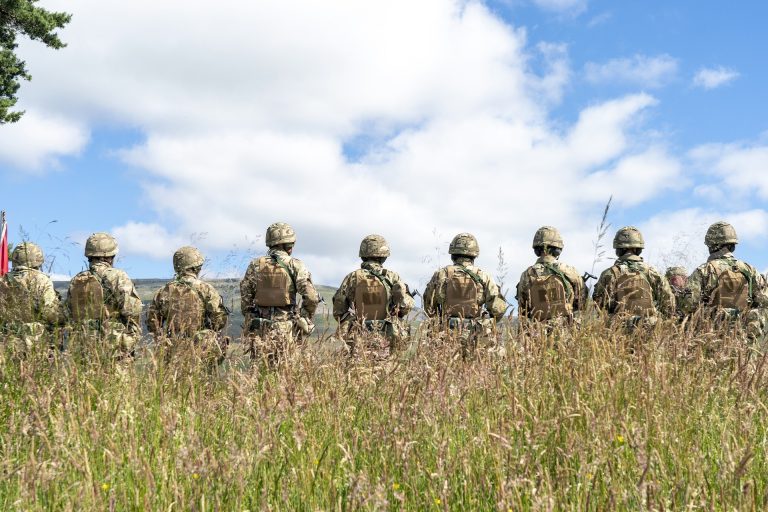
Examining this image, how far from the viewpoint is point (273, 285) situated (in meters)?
9.75

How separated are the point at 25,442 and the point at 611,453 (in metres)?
2.80

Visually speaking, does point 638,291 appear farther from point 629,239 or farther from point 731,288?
point 731,288

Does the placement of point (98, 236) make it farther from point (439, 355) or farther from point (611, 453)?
point (611, 453)

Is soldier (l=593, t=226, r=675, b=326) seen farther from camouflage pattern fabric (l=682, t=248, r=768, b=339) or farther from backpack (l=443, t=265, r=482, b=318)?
backpack (l=443, t=265, r=482, b=318)

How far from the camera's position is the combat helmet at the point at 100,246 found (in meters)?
9.69

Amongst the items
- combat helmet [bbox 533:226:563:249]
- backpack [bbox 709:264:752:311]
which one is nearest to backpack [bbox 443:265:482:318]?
combat helmet [bbox 533:226:563:249]

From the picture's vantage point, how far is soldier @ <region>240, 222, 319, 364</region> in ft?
32.0

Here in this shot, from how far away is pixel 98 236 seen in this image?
9.85m

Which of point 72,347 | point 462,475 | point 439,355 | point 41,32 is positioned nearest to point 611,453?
point 462,475

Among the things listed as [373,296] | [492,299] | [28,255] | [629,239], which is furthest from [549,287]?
[28,255]

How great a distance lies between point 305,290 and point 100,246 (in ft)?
9.22

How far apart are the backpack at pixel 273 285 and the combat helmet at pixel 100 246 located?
2.04 m

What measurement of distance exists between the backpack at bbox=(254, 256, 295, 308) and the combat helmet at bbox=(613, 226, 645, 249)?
4775 mm

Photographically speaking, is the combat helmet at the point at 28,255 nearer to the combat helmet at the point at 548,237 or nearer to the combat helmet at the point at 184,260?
the combat helmet at the point at 184,260
